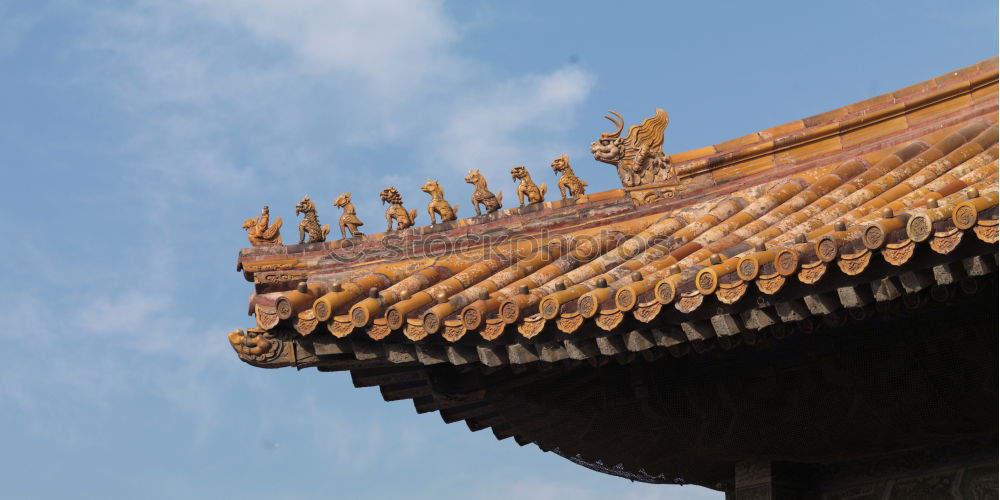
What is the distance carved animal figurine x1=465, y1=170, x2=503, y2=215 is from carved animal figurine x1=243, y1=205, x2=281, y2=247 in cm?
149

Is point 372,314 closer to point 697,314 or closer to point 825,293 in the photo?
point 697,314

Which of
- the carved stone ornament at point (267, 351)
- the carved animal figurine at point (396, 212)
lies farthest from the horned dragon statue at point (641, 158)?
the carved stone ornament at point (267, 351)

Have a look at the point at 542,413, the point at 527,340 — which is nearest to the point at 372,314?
the point at 527,340

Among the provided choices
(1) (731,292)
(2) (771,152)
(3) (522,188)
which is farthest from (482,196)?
(1) (731,292)

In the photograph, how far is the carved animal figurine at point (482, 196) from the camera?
32.5ft

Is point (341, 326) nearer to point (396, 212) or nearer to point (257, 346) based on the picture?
point (257, 346)

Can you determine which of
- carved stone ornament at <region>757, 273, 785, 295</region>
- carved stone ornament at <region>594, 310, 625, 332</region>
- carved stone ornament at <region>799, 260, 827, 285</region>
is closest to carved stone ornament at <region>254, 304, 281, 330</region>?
carved stone ornament at <region>594, 310, 625, 332</region>

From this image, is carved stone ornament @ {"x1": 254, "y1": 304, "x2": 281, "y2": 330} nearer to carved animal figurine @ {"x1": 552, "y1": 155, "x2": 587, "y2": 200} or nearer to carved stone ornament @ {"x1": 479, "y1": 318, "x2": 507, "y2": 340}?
carved stone ornament @ {"x1": 479, "y1": 318, "x2": 507, "y2": 340}

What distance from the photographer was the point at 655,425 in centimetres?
907

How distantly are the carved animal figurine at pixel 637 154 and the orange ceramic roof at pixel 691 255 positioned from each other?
0.15m

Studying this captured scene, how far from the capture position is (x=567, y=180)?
9.91 m

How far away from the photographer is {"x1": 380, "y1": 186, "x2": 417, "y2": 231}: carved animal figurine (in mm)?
Answer: 9906

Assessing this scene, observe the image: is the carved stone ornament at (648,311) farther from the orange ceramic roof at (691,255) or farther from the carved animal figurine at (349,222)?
the carved animal figurine at (349,222)

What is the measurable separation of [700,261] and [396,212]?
3.12m
